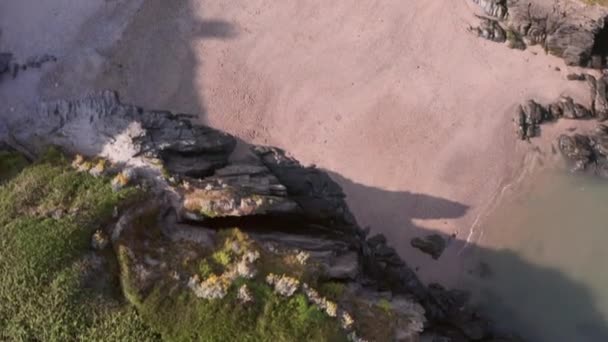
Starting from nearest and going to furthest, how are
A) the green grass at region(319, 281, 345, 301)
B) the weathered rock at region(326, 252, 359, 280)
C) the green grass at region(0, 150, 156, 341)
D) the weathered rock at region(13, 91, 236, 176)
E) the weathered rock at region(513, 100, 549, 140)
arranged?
the green grass at region(0, 150, 156, 341), the green grass at region(319, 281, 345, 301), the weathered rock at region(326, 252, 359, 280), the weathered rock at region(13, 91, 236, 176), the weathered rock at region(513, 100, 549, 140)

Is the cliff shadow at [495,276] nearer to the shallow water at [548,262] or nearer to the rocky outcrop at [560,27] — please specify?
the shallow water at [548,262]

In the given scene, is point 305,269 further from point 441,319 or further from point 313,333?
point 441,319

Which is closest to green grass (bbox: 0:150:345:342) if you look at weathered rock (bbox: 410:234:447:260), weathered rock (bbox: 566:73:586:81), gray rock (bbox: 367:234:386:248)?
gray rock (bbox: 367:234:386:248)

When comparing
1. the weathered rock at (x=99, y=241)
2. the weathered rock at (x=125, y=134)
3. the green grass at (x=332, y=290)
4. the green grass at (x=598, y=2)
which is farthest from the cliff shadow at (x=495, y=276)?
the weathered rock at (x=99, y=241)

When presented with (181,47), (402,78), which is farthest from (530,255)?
(181,47)

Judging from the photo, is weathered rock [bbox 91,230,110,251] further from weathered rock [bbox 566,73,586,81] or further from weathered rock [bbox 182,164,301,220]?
weathered rock [bbox 566,73,586,81]

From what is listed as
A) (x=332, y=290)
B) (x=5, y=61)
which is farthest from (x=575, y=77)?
→ (x=5, y=61)

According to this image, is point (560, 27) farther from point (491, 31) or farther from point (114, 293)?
point (114, 293)
